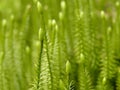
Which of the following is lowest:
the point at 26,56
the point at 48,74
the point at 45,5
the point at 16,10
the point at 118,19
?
the point at 48,74

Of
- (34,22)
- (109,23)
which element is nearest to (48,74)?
(34,22)

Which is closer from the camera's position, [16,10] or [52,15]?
[52,15]

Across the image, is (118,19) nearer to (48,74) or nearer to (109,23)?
(109,23)

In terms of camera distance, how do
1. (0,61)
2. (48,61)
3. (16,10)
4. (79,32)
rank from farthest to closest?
(16,10), (79,32), (0,61), (48,61)

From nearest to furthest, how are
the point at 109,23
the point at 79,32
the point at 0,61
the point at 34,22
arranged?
1. the point at 0,61
2. the point at 79,32
3. the point at 34,22
4. the point at 109,23

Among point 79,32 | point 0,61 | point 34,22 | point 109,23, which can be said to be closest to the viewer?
point 0,61

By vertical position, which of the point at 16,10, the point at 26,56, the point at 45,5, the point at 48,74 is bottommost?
the point at 48,74

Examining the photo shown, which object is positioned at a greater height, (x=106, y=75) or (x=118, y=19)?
(x=118, y=19)

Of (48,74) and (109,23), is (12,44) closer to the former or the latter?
(48,74)

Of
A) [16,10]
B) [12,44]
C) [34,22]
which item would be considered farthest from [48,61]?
[16,10]
